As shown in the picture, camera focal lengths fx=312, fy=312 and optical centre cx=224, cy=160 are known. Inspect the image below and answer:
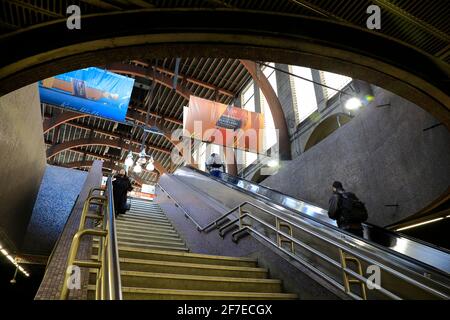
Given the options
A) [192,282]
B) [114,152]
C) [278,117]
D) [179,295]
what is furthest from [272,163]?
[114,152]

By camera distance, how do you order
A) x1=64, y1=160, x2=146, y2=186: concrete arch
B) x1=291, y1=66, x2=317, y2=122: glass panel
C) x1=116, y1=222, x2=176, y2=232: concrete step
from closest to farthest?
x1=116, y1=222, x2=176, y2=232: concrete step → x1=291, y1=66, x2=317, y2=122: glass panel → x1=64, y1=160, x2=146, y2=186: concrete arch

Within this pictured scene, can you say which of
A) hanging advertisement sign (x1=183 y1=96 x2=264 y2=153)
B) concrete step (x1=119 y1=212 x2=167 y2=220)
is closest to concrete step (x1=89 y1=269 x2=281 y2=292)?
concrete step (x1=119 y1=212 x2=167 y2=220)

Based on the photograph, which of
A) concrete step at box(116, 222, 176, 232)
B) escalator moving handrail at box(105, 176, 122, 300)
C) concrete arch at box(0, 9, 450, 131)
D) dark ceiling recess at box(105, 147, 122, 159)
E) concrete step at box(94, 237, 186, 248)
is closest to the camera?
escalator moving handrail at box(105, 176, 122, 300)

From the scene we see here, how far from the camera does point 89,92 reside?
8336 mm

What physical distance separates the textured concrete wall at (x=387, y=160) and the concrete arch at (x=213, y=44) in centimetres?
209

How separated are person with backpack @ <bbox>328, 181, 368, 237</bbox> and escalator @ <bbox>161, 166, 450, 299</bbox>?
20 centimetres

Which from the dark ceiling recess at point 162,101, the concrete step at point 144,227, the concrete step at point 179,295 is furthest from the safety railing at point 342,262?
the dark ceiling recess at point 162,101

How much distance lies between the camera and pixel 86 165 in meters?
22.6

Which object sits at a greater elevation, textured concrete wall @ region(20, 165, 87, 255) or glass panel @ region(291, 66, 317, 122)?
glass panel @ region(291, 66, 317, 122)

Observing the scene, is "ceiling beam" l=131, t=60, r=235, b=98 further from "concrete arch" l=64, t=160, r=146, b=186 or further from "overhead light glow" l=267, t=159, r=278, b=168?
"concrete arch" l=64, t=160, r=146, b=186

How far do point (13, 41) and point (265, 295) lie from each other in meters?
3.33

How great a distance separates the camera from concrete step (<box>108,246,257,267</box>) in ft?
12.7

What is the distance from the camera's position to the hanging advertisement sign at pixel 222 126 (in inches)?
408
